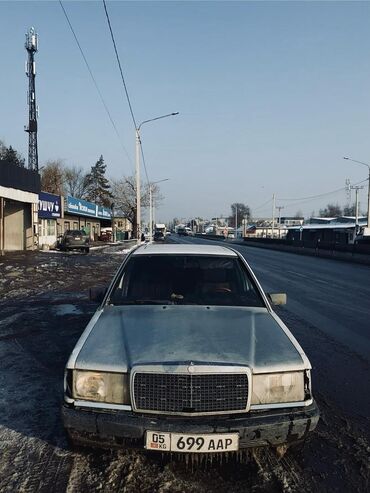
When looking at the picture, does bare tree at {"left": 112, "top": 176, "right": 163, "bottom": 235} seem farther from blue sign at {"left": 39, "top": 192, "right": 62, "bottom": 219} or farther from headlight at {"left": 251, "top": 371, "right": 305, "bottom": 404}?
headlight at {"left": 251, "top": 371, "right": 305, "bottom": 404}

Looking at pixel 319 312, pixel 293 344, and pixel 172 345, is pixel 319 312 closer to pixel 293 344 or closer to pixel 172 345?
pixel 293 344

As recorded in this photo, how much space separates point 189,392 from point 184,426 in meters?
0.21

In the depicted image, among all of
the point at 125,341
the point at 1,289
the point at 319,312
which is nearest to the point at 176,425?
the point at 125,341

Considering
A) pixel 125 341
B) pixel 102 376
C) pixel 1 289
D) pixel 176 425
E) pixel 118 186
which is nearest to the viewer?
pixel 176 425

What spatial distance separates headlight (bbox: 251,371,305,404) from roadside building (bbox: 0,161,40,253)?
75.5ft

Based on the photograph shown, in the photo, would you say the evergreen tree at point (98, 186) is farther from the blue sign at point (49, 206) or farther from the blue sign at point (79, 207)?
the blue sign at point (49, 206)

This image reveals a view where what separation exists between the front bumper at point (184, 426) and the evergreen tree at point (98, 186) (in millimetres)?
100831

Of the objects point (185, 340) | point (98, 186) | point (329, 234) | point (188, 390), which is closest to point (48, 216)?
point (185, 340)

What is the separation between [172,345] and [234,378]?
53cm

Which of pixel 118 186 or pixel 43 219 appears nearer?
pixel 43 219

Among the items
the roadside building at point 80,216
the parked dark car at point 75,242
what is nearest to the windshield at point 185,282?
the parked dark car at point 75,242

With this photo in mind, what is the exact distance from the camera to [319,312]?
941 centimetres

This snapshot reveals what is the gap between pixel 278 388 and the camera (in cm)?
300

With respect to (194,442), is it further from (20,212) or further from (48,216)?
(48,216)
